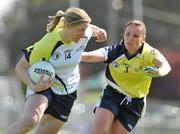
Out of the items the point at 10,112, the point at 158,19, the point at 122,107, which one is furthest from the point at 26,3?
the point at 122,107

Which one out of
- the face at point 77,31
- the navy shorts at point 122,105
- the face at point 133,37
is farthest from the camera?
the navy shorts at point 122,105

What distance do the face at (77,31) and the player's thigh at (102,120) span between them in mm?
1143

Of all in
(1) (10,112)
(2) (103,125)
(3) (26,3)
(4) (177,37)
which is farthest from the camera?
(3) (26,3)

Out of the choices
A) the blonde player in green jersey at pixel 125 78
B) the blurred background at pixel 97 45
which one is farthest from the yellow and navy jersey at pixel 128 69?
the blurred background at pixel 97 45

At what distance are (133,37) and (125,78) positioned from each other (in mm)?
649

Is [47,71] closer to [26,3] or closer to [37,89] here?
[37,89]

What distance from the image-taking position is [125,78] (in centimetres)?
1120

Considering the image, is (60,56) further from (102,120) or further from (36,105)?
(102,120)

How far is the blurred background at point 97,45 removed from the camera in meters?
20.0

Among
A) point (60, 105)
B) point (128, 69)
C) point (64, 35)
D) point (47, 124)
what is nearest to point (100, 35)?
point (128, 69)

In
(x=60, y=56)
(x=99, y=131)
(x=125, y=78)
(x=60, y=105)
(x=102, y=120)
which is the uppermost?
(x=60, y=56)

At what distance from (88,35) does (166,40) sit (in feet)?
95.4

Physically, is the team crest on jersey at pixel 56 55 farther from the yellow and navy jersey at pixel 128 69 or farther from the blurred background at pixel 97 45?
the blurred background at pixel 97 45

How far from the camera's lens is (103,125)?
11.0m
